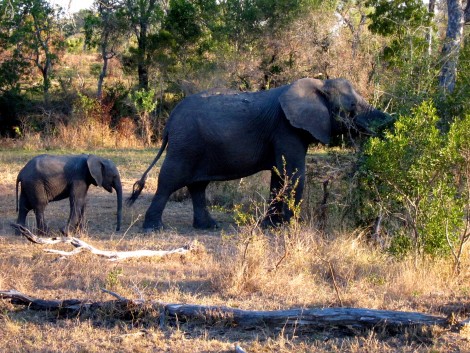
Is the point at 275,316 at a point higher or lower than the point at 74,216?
lower

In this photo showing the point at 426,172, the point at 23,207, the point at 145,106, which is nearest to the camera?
the point at 426,172

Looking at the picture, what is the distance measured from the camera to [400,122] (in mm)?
7910

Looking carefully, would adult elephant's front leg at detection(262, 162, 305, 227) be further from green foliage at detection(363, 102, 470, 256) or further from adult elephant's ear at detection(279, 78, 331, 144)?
green foliage at detection(363, 102, 470, 256)

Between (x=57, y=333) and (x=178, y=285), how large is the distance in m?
1.60

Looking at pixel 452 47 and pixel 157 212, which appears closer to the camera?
pixel 452 47

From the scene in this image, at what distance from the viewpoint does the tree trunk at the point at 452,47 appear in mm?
10328

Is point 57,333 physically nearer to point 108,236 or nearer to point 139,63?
point 108,236

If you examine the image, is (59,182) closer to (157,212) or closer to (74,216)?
Answer: (74,216)

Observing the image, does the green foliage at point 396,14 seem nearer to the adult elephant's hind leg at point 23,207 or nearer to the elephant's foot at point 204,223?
the elephant's foot at point 204,223

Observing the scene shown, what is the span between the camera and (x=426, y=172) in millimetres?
7730

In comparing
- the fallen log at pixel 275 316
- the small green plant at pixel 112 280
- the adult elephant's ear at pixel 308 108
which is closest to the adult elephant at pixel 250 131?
the adult elephant's ear at pixel 308 108

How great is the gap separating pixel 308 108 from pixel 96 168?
316 centimetres

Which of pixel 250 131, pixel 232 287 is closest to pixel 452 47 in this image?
pixel 250 131

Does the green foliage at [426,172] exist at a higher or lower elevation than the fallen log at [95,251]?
higher
